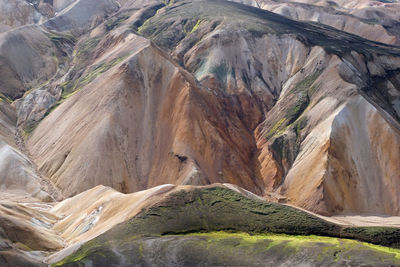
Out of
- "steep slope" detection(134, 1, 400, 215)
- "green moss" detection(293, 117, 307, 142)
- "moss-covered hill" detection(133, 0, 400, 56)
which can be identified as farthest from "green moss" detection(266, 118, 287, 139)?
"moss-covered hill" detection(133, 0, 400, 56)

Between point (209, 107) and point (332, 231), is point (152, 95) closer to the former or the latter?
point (209, 107)

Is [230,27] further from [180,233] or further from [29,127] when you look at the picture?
[180,233]

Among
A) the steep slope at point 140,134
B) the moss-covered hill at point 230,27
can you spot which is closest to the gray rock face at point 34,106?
the steep slope at point 140,134

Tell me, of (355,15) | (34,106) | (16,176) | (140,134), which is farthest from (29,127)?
(355,15)

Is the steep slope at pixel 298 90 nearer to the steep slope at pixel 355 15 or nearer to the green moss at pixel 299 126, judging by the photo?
the green moss at pixel 299 126

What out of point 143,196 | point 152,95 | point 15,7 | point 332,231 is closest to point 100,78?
point 152,95

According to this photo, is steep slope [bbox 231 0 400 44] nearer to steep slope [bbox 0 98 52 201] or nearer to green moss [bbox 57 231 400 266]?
steep slope [bbox 0 98 52 201]
